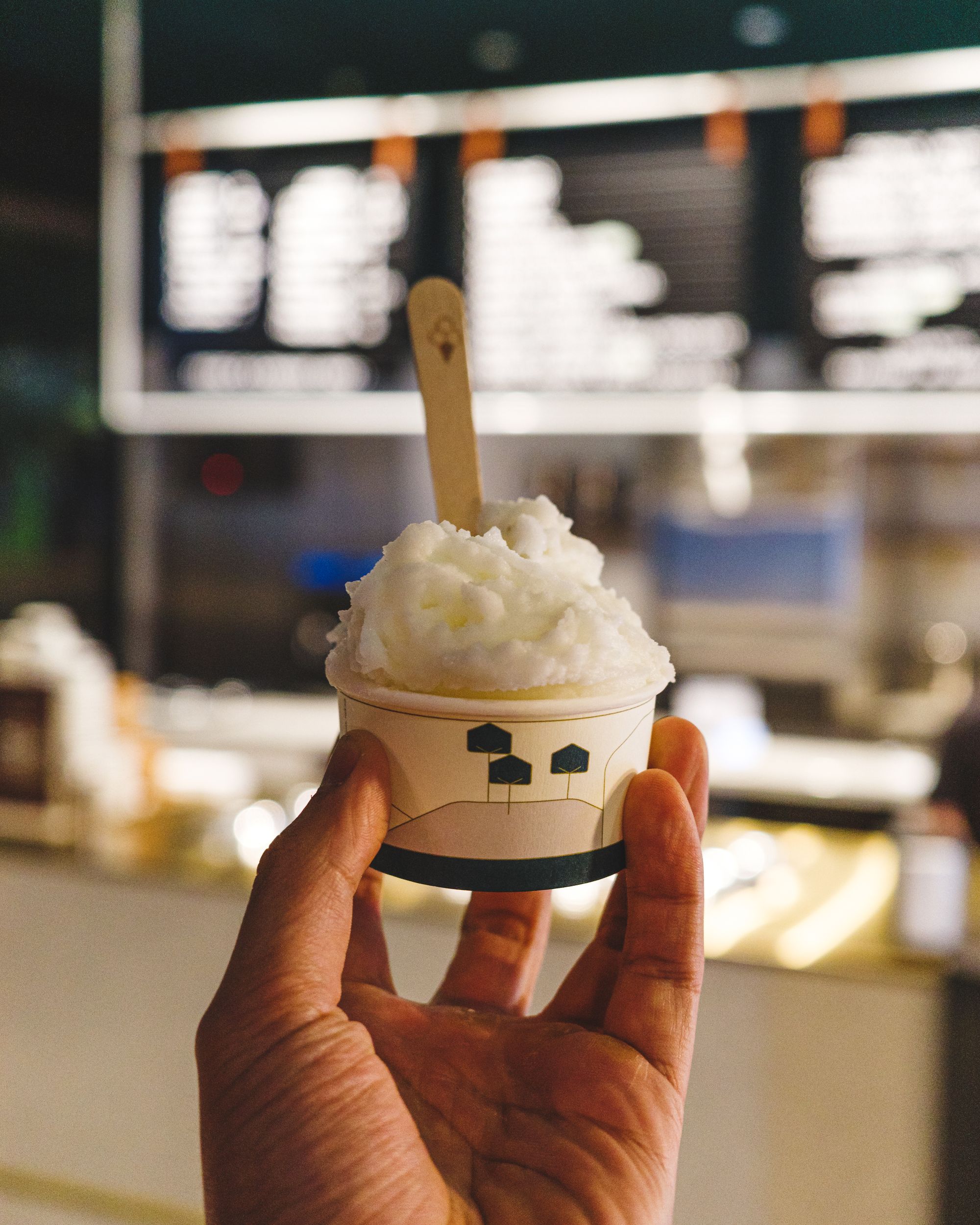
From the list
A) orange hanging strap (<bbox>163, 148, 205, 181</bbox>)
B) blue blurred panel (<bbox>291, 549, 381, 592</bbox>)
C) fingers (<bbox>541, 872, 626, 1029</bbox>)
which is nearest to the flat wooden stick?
fingers (<bbox>541, 872, 626, 1029</bbox>)

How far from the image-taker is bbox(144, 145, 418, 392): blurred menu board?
11.7 ft

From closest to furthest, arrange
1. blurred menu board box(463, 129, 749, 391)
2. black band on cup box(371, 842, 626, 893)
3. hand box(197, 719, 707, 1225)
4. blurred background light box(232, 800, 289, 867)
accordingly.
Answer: hand box(197, 719, 707, 1225)
black band on cup box(371, 842, 626, 893)
blurred background light box(232, 800, 289, 867)
blurred menu board box(463, 129, 749, 391)

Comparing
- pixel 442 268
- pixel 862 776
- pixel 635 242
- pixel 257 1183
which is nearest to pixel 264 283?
pixel 442 268

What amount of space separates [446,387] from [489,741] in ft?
1.33

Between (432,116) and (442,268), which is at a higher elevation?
(432,116)

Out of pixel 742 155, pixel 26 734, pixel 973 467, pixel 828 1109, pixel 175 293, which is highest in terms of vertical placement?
pixel 742 155

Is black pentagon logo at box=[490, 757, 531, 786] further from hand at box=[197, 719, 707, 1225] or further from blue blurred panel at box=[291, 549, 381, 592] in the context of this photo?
blue blurred panel at box=[291, 549, 381, 592]

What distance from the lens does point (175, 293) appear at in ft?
12.3

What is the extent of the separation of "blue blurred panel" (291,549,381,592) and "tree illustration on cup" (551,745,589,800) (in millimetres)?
4135

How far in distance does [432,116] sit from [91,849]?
2636mm

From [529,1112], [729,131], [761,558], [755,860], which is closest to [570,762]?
[529,1112]

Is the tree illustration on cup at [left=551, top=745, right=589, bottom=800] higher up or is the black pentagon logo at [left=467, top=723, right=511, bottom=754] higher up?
the black pentagon logo at [left=467, top=723, right=511, bottom=754]

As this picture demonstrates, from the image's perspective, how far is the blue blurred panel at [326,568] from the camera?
5.17m

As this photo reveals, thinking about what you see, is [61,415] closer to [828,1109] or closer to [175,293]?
[175,293]
